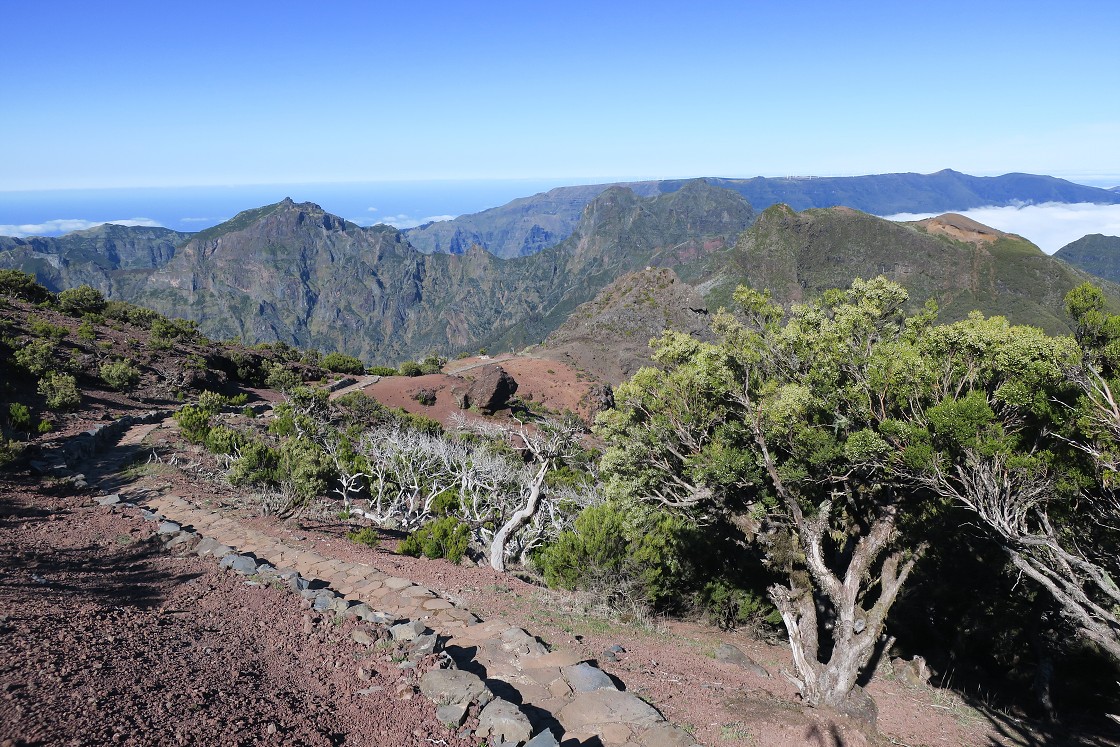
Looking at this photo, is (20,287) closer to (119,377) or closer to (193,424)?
(119,377)

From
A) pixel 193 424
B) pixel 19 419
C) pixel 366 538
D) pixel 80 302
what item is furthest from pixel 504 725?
pixel 80 302

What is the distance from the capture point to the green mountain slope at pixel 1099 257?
7229 inches

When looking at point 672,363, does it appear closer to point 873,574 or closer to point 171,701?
point 873,574

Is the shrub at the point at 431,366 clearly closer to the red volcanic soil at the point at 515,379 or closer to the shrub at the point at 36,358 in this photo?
the red volcanic soil at the point at 515,379

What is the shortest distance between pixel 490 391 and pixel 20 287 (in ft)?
98.1

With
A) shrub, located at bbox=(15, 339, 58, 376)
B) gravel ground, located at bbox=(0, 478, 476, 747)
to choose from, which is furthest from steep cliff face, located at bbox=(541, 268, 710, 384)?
gravel ground, located at bbox=(0, 478, 476, 747)

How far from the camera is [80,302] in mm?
38406

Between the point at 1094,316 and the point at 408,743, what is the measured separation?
921 centimetres

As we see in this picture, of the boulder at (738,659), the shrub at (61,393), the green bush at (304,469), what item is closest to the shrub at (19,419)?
the shrub at (61,393)

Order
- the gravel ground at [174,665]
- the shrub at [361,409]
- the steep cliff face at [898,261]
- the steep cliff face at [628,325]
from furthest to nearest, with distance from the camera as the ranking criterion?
the steep cliff face at [898,261] → the steep cliff face at [628,325] → the shrub at [361,409] → the gravel ground at [174,665]

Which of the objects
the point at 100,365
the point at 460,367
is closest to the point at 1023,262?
the point at 460,367

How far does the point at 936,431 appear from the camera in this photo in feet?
25.0

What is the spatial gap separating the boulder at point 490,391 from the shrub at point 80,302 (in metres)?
24.4

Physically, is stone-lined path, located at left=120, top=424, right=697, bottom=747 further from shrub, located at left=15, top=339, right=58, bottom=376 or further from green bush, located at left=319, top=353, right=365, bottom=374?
green bush, located at left=319, top=353, right=365, bottom=374
